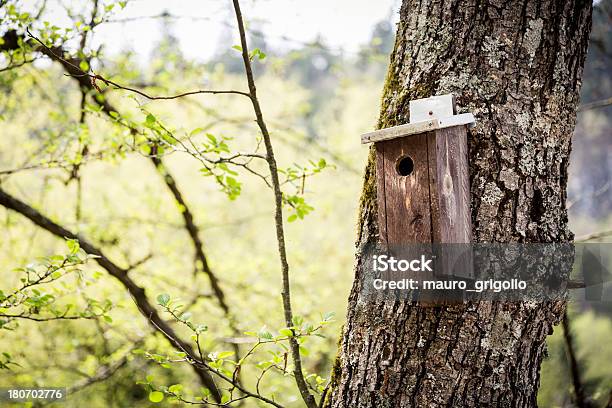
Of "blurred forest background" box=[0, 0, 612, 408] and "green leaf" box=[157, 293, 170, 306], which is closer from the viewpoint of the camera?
"green leaf" box=[157, 293, 170, 306]

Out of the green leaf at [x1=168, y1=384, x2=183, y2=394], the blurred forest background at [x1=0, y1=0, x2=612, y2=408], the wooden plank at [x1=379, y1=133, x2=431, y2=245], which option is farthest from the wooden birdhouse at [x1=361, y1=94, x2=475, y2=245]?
the green leaf at [x1=168, y1=384, x2=183, y2=394]

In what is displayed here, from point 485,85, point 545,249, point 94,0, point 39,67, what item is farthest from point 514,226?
point 39,67

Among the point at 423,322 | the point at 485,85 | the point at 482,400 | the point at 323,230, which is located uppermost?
the point at 323,230

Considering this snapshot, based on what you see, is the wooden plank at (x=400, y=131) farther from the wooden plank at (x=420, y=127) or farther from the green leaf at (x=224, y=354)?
the green leaf at (x=224, y=354)

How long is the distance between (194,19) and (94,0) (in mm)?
443

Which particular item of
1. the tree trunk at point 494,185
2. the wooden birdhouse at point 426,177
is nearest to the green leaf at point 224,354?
the tree trunk at point 494,185

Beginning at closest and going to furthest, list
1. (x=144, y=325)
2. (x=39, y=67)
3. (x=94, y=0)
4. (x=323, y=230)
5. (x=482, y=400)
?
(x=482, y=400)
(x=94, y=0)
(x=144, y=325)
(x=39, y=67)
(x=323, y=230)

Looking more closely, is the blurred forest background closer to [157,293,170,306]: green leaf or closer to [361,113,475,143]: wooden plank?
[157,293,170,306]: green leaf

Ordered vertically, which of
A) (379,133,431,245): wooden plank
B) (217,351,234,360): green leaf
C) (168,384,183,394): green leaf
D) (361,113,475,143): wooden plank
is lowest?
(168,384,183,394): green leaf

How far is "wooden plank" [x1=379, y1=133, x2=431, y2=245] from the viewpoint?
54.4 inches

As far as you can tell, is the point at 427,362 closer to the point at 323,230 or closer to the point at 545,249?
the point at 545,249

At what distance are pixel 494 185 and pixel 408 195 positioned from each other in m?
0.23

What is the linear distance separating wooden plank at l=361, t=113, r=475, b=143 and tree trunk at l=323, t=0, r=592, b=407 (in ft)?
0.22

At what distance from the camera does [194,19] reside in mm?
2482
